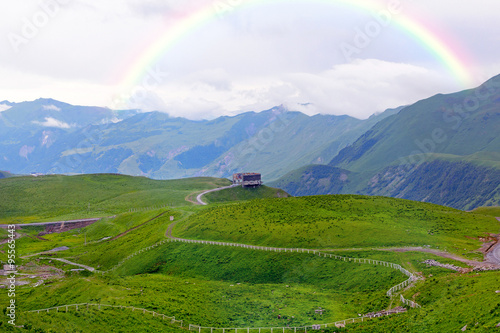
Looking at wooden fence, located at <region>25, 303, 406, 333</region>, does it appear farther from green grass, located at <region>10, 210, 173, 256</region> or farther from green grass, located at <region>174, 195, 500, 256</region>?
green grass, located at <region>10, 210, 173, 256</region>

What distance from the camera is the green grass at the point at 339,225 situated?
3430 inches

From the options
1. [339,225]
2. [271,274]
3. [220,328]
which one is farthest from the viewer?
[339,225]

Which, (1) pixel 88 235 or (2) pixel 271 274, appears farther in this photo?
(1) pixel 88 235

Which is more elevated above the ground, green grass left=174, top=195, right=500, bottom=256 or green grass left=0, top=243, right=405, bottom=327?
green grass left=174, top=195, right=500, bottom=256

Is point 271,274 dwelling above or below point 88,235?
below

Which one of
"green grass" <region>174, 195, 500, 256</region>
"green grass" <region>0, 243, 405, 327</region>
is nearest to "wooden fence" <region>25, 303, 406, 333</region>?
"green grass" <region>0, 243, 405, 327</region>

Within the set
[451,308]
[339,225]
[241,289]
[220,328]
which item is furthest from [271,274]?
[451,308]

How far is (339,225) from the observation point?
312 ft

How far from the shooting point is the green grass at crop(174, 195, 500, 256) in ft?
286

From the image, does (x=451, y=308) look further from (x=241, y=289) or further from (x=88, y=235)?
(x=88, y=235)

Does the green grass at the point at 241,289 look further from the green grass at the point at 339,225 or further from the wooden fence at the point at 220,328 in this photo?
the green grass at the point at 339,225

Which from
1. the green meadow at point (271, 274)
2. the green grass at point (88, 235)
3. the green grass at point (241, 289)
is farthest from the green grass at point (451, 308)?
the green grass at point (88, 235)

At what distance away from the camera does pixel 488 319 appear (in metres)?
39.0

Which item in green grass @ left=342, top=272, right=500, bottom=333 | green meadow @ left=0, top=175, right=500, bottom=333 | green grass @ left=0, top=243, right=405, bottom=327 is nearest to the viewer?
green grass @ left=342, top=272, right=500, bottom=333
